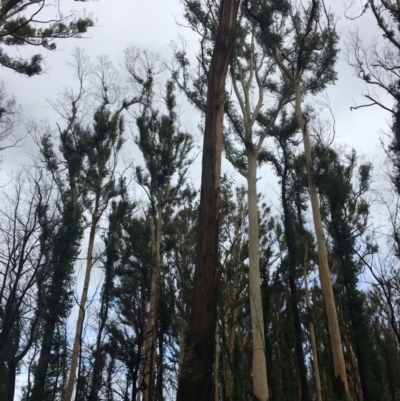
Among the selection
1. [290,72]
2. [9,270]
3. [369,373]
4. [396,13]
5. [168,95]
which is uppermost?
[168,95]

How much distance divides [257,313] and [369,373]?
7.30 metres

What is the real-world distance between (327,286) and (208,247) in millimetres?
6315

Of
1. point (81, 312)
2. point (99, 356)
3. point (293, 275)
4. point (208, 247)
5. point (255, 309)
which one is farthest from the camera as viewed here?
point (293, 275)

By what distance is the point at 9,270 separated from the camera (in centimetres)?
878

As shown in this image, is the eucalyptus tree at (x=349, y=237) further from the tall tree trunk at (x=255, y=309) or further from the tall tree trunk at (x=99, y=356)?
the tall tree trunk at (x=99, y=356)

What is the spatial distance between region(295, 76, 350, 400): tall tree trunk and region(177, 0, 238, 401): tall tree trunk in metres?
5.79

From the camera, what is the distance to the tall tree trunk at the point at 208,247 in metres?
4.57

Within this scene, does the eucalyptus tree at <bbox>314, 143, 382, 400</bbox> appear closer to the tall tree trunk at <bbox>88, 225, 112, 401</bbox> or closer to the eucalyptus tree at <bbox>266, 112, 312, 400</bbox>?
the eucalyptus tree at <bbox>266, 112, 312, 400</bbox>

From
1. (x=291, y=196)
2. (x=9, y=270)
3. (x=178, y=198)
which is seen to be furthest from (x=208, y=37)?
(x=9, y=270)

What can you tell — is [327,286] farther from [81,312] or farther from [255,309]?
[81,312]

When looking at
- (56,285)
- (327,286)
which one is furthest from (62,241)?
(327,286)

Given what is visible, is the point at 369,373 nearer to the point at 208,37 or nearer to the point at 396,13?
the point at 396,13

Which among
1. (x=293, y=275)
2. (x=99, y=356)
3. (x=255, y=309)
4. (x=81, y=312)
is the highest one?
(x=293, y=275)

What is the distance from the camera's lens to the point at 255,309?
30.2 feet
